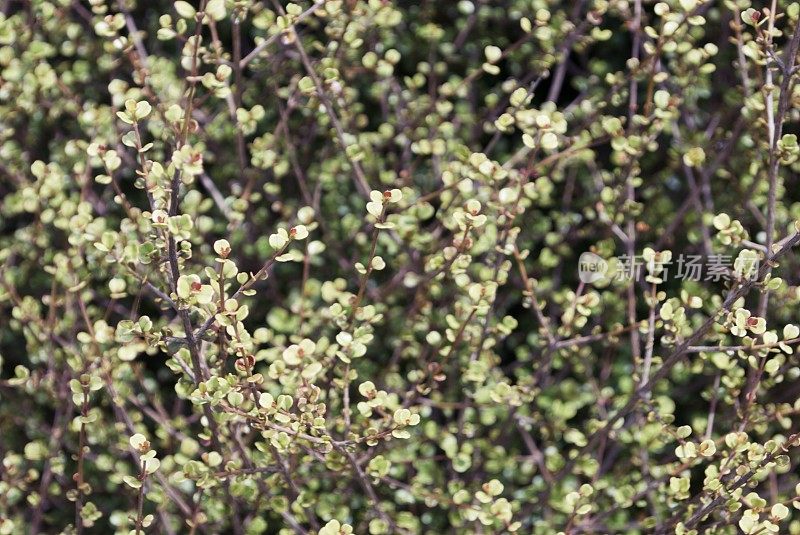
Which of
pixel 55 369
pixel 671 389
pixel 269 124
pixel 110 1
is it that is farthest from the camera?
pixel 110 1

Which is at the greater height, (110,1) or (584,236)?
(110,1)

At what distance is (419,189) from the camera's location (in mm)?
1989

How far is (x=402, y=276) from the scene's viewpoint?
1.82 meters

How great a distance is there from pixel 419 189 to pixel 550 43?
1.45 ft

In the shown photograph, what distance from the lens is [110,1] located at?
2314 millimetres

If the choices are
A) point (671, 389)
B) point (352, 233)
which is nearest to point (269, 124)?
point (352, 233)

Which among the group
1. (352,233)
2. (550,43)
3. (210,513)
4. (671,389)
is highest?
(550,43)

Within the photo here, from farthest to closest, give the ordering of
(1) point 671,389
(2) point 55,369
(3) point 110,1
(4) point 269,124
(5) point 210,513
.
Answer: (3) point 110,1 → (4) point 269,124 → (1) point 671,389 → (2) point 55,369 → (5) point 210,513

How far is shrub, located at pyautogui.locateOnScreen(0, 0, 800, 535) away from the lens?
1367 mm

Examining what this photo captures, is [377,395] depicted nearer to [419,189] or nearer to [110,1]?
[419,189]

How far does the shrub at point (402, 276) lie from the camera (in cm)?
137

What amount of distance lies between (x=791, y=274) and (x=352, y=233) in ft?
3.16

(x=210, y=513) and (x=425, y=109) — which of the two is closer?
(x=210, y=513)

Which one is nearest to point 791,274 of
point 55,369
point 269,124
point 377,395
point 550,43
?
point 550,43
